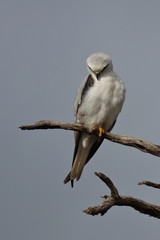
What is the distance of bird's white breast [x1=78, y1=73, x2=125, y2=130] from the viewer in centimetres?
1176

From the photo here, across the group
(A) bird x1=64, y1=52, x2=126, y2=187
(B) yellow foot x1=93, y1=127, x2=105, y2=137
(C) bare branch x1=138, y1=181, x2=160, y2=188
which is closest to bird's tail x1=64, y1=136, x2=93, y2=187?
(A) bird x1=64, y1=52, x2=126, y2=187

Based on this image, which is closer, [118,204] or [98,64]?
[118,204]

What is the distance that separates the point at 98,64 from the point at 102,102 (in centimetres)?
74

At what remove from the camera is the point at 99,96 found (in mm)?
11742

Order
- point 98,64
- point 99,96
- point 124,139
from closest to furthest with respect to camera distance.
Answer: point 124,139 < point 99,96 < point 98,64

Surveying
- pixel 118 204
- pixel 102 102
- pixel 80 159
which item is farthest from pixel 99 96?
pixel 118 204

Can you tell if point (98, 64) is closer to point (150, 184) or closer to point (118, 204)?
point (150, 184)

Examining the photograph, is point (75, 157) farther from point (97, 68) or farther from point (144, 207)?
point (144, 207)

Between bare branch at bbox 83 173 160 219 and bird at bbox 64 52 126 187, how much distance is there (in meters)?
2.31

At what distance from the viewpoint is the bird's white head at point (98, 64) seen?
1194 centimetres

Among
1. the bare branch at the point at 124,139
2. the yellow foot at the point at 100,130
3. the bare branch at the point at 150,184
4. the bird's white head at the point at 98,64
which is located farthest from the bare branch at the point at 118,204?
the bird's white head at the point at 98,64

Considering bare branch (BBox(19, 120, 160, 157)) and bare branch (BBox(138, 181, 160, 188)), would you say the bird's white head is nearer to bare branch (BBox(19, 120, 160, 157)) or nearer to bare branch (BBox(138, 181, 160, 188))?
bare branch (BBox(19, 120, 160, 157))

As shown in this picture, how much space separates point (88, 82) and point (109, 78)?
1.33 ft

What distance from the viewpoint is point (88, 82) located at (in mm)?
11930
